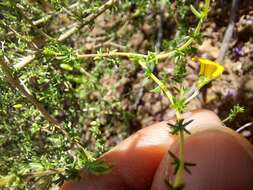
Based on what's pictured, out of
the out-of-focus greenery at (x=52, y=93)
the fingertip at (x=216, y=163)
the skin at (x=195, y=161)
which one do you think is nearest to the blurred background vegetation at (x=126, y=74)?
the out-of-focus greenery at (x=52, y=93)

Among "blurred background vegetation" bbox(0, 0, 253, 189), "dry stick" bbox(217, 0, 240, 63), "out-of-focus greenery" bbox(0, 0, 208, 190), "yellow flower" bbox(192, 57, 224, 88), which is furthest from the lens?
"dry stick" bbox(217, 0, 240, 63)

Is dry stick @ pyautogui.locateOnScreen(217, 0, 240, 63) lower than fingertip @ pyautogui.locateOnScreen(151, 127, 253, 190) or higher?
higher

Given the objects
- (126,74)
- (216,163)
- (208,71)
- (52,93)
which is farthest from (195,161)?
(126,74)

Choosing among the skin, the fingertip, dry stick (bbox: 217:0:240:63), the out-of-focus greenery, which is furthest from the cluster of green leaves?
dry stick (bbox: 217:0:240:63)

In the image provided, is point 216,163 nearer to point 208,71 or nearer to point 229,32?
point 208,71

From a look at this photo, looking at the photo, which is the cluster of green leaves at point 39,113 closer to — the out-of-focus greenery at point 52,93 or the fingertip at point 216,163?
the out-of-focus greenery at point 52,93

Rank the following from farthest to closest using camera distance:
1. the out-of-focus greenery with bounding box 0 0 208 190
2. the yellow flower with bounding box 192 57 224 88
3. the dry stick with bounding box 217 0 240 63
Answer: the dry stick with bounding box 217 0 240 63 → the out-of-focus greenery with bounding box 0 0 208 190 → the yellow flower with bounding box 192 57 224 88

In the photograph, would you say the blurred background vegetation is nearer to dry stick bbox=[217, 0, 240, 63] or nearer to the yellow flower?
dry stick bbox=[217, 0, 240, 63]
